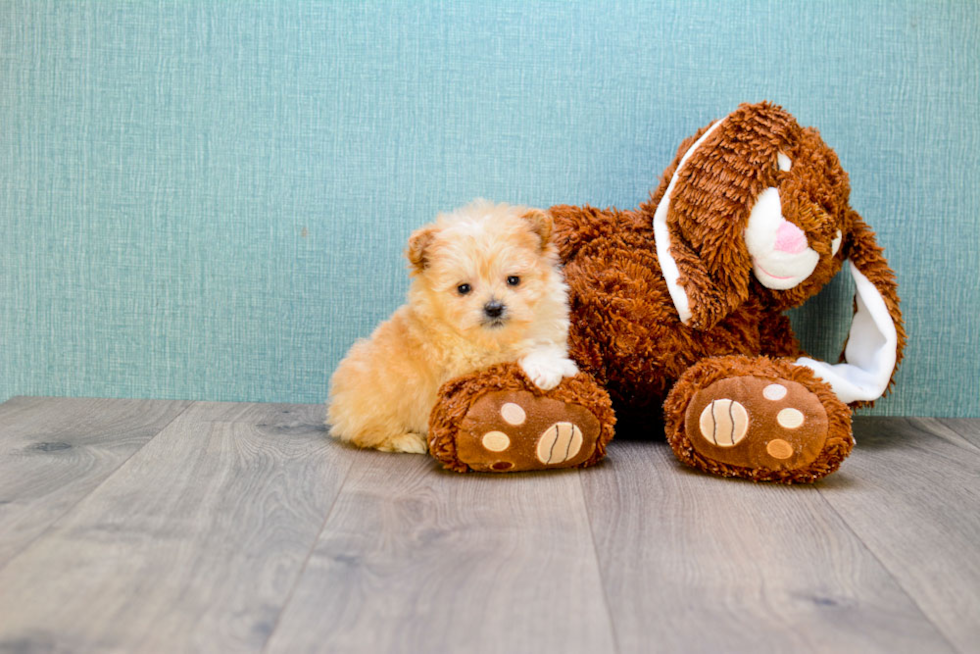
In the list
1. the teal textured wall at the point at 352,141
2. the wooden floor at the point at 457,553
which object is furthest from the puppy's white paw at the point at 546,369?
the teal textured wall at the point at 352,141

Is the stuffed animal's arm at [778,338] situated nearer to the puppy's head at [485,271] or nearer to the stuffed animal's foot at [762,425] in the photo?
Result: the stuffed animal's foot at [762,425]

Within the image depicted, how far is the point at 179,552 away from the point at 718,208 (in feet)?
2.77

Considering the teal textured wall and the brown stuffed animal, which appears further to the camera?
the teal textured wall

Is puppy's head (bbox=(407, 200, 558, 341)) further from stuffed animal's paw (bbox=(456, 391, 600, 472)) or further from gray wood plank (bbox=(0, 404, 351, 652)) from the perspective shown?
gray wood plank (bbox=(0, 404, 351, 652))

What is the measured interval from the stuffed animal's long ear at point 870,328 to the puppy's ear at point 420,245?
0.61 metres

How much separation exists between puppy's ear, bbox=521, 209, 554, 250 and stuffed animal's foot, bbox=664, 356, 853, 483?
0.97 feet

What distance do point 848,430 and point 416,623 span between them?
678 mm

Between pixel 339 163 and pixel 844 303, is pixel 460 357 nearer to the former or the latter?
pixel 339 163

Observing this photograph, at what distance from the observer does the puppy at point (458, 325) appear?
118 centimetres

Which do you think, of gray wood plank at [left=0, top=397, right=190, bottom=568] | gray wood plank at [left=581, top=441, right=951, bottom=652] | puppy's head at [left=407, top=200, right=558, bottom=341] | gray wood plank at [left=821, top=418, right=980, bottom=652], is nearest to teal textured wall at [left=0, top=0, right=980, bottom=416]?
gray wood plank at [left=0, top=397, right=190, bottom=568]

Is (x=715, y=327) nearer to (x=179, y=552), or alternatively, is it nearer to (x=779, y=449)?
(x=779, y=449)

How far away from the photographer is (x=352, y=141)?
152cm

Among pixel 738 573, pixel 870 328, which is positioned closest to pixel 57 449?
pixel 738 573

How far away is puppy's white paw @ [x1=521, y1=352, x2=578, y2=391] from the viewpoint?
46.4 inches
